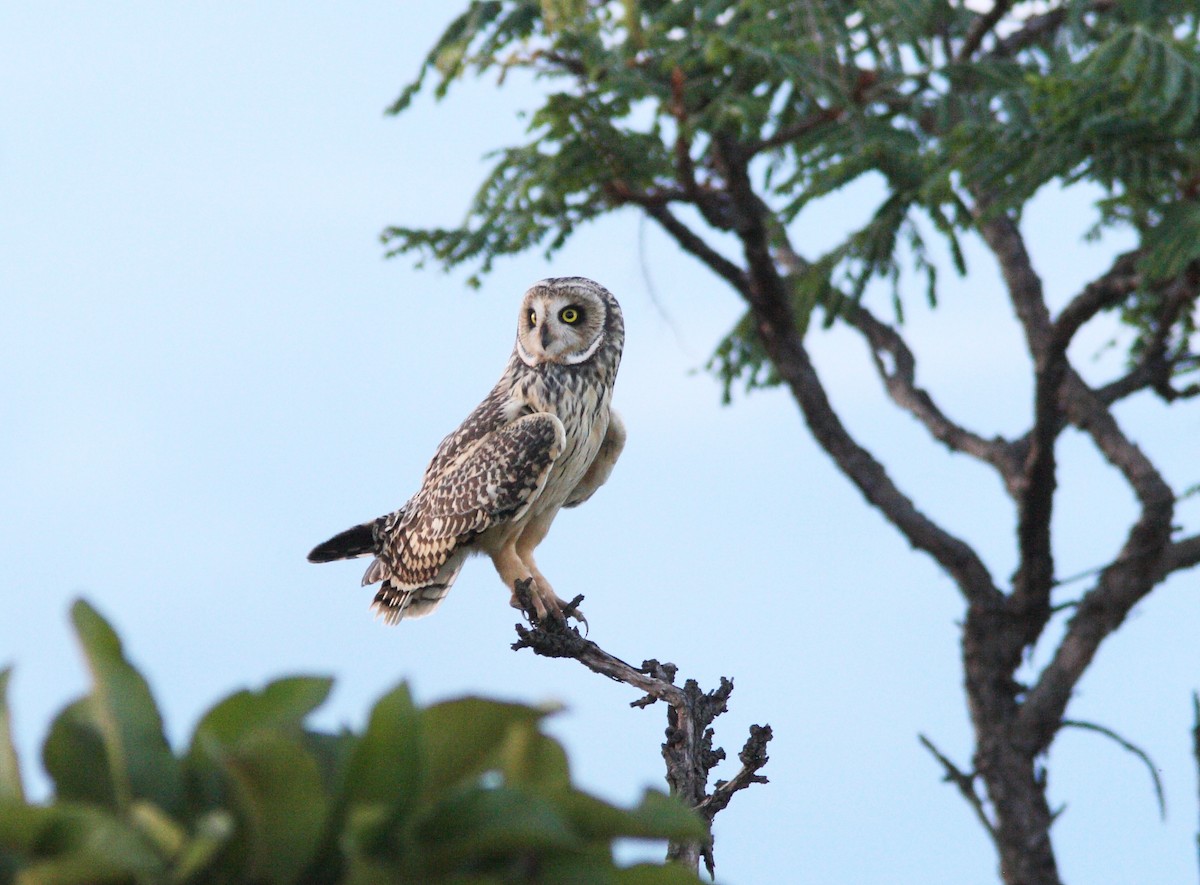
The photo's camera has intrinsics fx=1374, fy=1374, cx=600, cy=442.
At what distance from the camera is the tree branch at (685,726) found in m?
3.69

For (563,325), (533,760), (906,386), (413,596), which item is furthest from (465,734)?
(906,386)

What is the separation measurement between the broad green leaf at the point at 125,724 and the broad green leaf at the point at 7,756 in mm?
90

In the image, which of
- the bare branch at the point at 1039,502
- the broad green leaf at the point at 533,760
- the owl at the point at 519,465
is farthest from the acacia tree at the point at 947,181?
the broad green leaf at the point at 533,760

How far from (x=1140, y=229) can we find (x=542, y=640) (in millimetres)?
6387

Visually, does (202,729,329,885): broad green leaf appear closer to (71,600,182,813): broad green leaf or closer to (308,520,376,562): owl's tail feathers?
(71,600,182,813): broad green leaf

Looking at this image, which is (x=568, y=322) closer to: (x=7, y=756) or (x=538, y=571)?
(x=538, y=571)

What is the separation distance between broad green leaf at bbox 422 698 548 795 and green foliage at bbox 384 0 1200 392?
560 centimetres

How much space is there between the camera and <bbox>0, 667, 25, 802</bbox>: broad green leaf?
4.41 feet

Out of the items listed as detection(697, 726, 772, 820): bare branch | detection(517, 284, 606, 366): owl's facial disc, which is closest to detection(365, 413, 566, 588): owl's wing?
detection(517, 284, 606, 366): owl's facial disc

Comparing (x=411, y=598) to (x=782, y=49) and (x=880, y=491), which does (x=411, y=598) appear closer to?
(x=782, y=49)

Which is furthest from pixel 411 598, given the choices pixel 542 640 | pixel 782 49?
pixel 782 49

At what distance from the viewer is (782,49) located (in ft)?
22.6

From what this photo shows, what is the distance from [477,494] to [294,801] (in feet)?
11.9

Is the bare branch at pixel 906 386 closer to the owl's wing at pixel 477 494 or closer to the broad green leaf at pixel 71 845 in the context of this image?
the owl's wing at pixel 477 494
